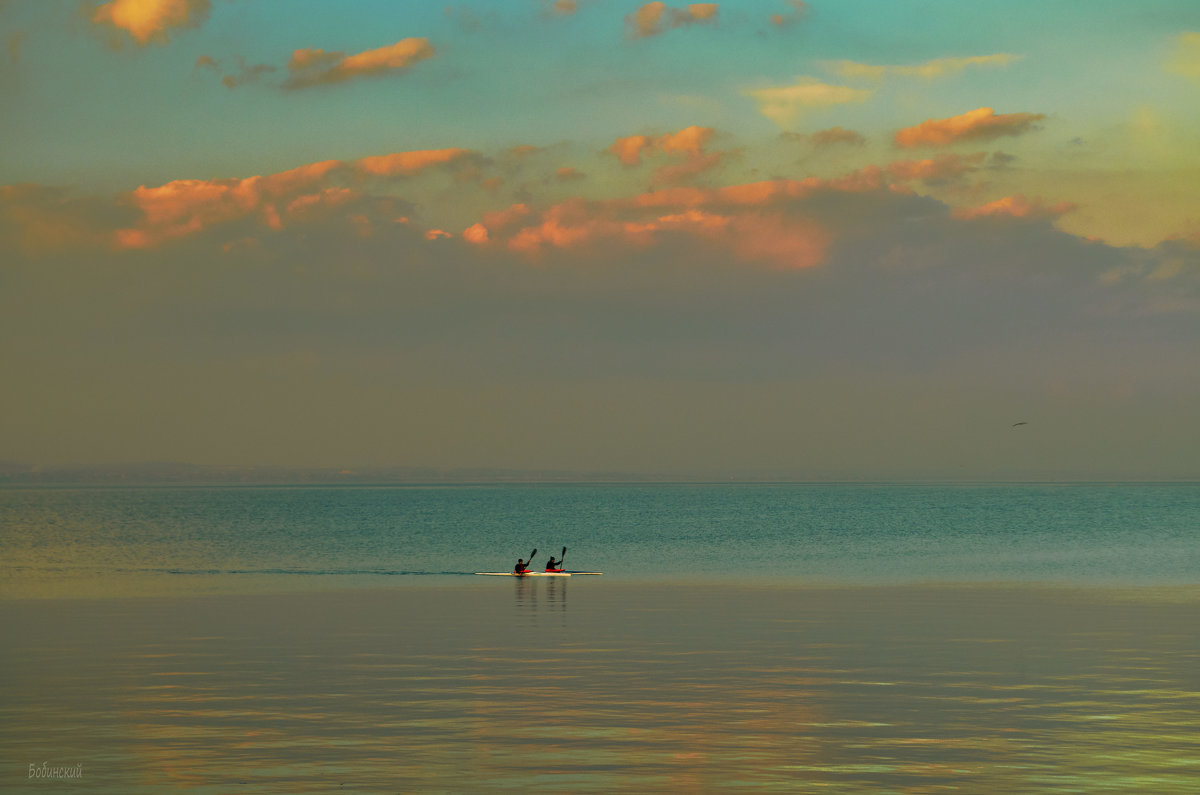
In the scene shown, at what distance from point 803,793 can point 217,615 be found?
2844cm

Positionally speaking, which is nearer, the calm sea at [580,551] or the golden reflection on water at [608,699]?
the golden reflection on water at [608,699]

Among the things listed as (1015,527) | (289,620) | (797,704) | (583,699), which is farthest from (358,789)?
(1015,527)

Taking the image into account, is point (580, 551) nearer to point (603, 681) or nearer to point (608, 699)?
point (603, 681)

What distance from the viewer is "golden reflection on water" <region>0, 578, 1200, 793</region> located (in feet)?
61.7

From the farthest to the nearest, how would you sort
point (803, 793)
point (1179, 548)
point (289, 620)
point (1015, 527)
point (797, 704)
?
point (1015, 527) → point (1179, 548) → point (289, 620) → point (797, 704) → point (803, 793)

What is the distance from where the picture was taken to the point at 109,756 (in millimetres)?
19938

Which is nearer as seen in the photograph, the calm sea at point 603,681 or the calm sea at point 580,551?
the calm sea at point 603,681

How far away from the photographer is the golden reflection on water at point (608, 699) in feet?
61.7

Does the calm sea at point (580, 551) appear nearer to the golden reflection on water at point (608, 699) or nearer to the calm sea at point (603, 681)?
the calm sea at point (603, 681)

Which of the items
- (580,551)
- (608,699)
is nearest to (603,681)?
(608,699)

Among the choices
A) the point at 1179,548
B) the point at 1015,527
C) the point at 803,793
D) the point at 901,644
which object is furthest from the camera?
the point at 1015,527

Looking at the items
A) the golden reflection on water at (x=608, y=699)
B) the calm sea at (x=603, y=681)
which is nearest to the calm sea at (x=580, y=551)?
the calm sea at (x=603, y=681)

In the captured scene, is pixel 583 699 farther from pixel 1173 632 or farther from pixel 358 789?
pixel 1173 632

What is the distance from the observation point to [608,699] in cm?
2492
